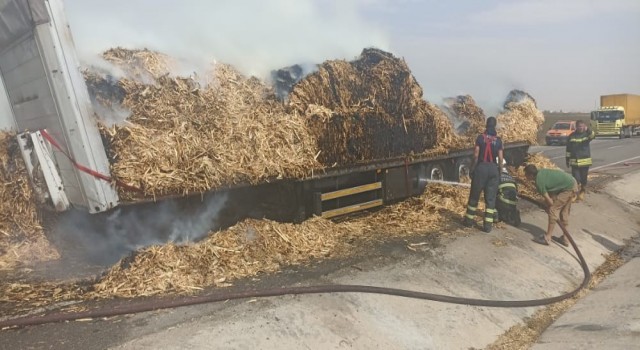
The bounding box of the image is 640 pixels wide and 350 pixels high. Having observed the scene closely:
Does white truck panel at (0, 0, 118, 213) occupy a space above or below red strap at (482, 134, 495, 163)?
above

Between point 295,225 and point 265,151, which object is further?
point 295,225

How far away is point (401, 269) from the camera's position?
6.15 metres

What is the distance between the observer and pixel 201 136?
236 inches

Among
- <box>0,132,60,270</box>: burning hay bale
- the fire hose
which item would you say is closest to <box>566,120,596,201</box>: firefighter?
the fire hose

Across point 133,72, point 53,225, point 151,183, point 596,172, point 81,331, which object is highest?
point 133,72

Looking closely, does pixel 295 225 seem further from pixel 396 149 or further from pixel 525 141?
pixel 525 141

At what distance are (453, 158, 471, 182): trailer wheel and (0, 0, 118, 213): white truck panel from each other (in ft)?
25.1

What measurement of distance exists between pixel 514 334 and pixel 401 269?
4.77 feet

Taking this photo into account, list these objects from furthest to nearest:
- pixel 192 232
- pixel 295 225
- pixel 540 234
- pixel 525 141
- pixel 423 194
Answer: pixel 525 141
pixel 423 194
pixel 540 234
pixel 295 225
pixel 192 232

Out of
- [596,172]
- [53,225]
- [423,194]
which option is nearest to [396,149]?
[423,194]

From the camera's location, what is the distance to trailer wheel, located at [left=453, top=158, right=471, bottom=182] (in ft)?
35.5

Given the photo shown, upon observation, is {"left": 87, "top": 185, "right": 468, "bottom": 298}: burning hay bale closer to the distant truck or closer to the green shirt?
the green shirt

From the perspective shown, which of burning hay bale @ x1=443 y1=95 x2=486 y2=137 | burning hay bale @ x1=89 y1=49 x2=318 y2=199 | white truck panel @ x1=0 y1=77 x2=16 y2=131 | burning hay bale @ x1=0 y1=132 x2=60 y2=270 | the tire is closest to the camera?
burning hay bale @ x1=89 y1=49 x2=318 y2=199

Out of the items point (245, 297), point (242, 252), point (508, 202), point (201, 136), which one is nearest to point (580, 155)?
point (508, 202)
